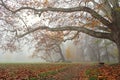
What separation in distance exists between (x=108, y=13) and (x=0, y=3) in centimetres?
1095

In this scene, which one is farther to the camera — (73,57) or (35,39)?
(73,57)

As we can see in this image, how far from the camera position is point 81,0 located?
26.0 m

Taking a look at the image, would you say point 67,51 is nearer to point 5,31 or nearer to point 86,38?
point 86,38

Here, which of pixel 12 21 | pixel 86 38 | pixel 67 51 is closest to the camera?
pixel 12 21

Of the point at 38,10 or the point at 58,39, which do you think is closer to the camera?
the point at 38,10

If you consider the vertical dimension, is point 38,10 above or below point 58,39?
above

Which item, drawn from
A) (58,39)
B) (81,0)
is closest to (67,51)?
(58,39)

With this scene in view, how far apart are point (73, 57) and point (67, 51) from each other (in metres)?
3.94

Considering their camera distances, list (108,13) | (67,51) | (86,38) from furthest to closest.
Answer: (67,51) → (86,38) → (108,13)

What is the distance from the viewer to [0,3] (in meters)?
24.5

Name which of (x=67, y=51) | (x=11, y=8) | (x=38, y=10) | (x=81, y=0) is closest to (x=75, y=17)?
(x=81, y=0)

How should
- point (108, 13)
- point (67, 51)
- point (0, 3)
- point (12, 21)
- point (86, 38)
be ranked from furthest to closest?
point (67, 51) < point (86, 38) < point (12, 21) < point (108, 13) < point (0, 3)

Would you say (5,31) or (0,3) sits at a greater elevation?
(0,3)

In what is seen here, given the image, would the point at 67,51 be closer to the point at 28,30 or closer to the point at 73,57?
the point at 73,57
